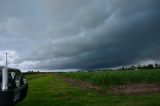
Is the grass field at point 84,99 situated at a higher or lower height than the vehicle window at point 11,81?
lower

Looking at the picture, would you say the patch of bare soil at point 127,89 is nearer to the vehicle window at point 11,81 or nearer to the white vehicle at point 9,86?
the white vehicle at point 9,86

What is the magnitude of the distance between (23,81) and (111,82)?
23.4m

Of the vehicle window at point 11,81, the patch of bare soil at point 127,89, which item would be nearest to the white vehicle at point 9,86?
the vehicle window at point 11,81

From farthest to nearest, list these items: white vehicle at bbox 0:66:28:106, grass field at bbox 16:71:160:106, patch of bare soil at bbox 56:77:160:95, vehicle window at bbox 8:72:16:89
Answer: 1. patch of bare soil at bbox 56:77:160:95
2. grass field at bbox 16:71:160:106
3. vehicle window at bbox 8:72:16:89
4. white vehicle at bbox 0:66:28:106

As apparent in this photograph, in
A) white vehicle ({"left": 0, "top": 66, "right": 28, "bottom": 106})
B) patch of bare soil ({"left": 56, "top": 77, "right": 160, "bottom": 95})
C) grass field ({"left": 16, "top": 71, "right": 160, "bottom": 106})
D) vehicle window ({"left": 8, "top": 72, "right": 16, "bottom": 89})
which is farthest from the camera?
patch of bare soil ({"left": 56, "top": 77, "right": 160, "bottom": 95})

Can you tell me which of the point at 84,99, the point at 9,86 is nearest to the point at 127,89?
the point at 84,99

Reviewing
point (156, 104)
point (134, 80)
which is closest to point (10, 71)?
point (156, 104)

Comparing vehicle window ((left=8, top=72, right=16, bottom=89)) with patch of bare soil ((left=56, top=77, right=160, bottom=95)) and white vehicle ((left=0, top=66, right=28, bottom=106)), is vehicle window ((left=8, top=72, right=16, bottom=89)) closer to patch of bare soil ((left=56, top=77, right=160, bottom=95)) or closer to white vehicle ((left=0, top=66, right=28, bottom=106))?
white vehicle ((left=0, top=66, right=28, bottom=106))

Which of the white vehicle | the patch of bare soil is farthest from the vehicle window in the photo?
the patch of bare soil

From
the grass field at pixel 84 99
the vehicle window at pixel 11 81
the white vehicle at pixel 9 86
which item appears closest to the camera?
the white vehicle at pixel 9 86

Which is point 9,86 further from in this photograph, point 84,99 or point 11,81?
point 84,99

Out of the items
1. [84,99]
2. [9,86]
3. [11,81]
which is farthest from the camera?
[84,99]

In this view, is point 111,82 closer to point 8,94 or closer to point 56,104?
point 56,104

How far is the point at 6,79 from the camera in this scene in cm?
848
